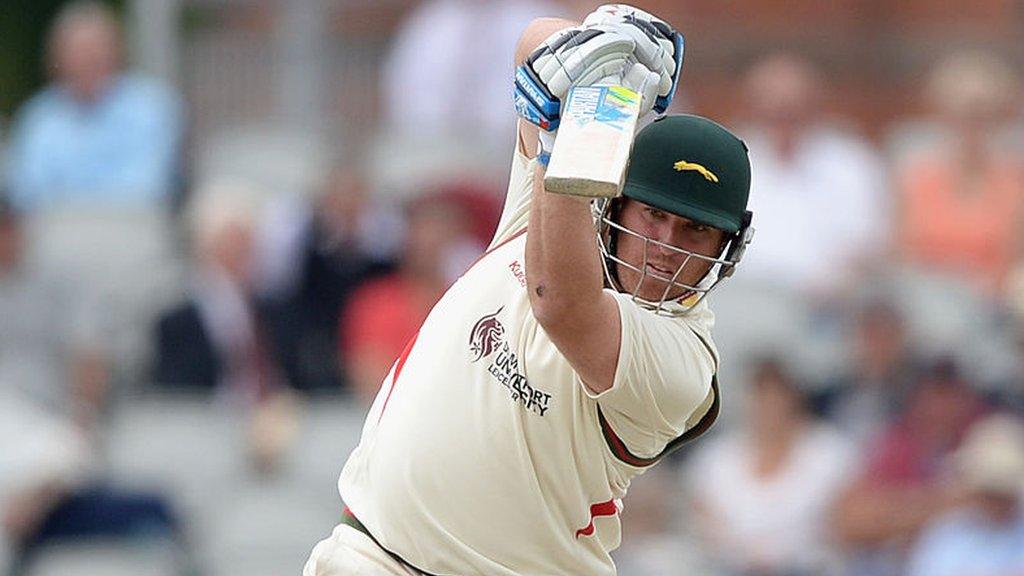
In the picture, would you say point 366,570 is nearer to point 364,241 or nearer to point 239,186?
point 364,241

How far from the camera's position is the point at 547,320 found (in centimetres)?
447

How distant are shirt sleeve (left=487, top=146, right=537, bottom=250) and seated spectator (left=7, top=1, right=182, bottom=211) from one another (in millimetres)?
6184

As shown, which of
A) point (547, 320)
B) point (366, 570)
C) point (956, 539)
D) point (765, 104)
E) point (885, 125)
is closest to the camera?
point (547, 320)

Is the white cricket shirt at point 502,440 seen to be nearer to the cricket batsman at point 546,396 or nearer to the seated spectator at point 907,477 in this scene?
the cricket batsman at point 546,396

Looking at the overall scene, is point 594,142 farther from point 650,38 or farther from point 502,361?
point 502,361

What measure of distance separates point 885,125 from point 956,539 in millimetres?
5772

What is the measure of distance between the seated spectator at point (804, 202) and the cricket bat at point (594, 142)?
644 cm

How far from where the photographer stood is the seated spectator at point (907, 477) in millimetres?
9664

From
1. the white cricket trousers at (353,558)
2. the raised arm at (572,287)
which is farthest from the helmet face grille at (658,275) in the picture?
the white cricket trousers at (353,558)

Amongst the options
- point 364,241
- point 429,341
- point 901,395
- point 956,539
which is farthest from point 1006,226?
point 429,341

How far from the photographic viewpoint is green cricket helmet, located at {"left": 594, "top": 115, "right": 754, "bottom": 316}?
4742 mm

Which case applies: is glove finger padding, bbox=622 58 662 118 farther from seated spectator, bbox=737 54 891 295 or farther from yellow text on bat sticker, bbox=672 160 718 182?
seated spectator, bbox=737 54 891 295

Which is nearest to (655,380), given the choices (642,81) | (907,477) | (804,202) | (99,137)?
(642,81)

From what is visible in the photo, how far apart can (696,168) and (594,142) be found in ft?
2.13
